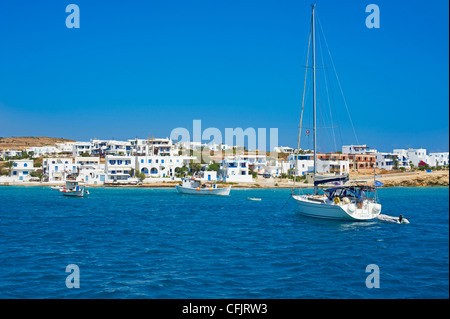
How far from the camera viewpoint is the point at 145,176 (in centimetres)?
9544

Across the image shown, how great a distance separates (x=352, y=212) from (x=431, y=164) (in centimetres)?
11135

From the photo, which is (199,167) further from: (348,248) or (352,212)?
(348,248)

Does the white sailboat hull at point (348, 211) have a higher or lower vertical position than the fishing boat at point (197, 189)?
higher

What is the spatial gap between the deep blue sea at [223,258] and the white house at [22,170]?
242 feet

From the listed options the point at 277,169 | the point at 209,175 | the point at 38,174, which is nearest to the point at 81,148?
the point at 38,174

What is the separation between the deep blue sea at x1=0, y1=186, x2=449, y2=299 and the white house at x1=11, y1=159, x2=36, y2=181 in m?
73.7

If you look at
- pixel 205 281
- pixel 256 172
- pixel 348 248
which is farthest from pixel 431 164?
pixel 205 281

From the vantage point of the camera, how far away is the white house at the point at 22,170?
9974 centimetres

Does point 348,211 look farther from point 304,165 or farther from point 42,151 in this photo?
point 42,151

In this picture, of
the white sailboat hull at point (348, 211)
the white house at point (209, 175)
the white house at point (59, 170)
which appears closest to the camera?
the white sailboat hull at point (348, 211)

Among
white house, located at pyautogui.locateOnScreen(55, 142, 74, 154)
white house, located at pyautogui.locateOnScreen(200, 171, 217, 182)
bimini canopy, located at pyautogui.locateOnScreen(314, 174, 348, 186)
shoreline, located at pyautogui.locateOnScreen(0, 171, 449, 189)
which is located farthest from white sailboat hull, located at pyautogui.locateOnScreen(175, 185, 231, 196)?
white house, located at pyautogui.locateOnScreen(55, 142, 74, 154)

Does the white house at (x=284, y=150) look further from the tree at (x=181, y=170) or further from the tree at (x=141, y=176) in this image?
the tree at (x=141, y=176)

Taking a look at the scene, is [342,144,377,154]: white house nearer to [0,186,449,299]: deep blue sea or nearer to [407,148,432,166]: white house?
[407,148,432,166]: white house

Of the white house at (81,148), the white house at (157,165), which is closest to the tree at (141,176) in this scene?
the white house at (157,165)
